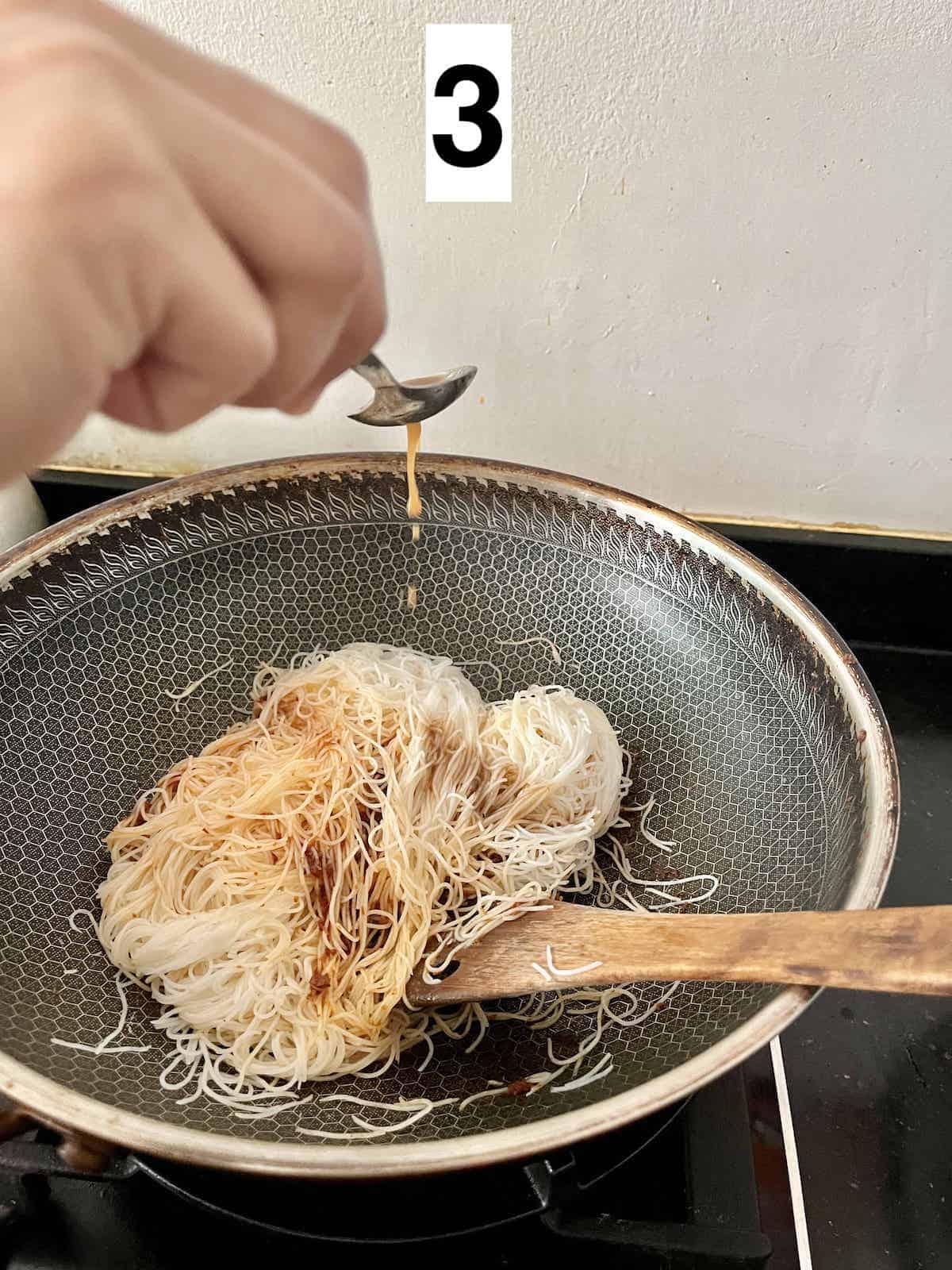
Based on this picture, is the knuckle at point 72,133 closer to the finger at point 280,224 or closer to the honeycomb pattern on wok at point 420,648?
the finger at point 280,224

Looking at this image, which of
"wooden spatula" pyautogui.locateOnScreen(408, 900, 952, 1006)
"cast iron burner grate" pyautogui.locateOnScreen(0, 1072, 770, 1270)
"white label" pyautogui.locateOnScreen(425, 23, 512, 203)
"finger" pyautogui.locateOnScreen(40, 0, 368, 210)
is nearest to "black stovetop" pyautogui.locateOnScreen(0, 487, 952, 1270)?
"cast iron burner grate" pyautogui.locateOnScreen(0, 1072, 770, 1270)

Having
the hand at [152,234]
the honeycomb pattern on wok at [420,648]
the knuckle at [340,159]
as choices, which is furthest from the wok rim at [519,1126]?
the knuckle at [340,159]

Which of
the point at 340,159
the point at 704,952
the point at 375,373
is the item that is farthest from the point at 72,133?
the point at 704,952

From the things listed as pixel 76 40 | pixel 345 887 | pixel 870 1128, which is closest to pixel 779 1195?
pixel 870 1128

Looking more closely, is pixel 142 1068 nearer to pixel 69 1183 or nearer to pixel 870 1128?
pixel 69 1183

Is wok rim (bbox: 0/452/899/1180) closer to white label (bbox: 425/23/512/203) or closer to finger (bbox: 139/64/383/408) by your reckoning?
finger (bbox: 139/64/383/408)

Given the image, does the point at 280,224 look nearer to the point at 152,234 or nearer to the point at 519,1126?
the point at 152,234
